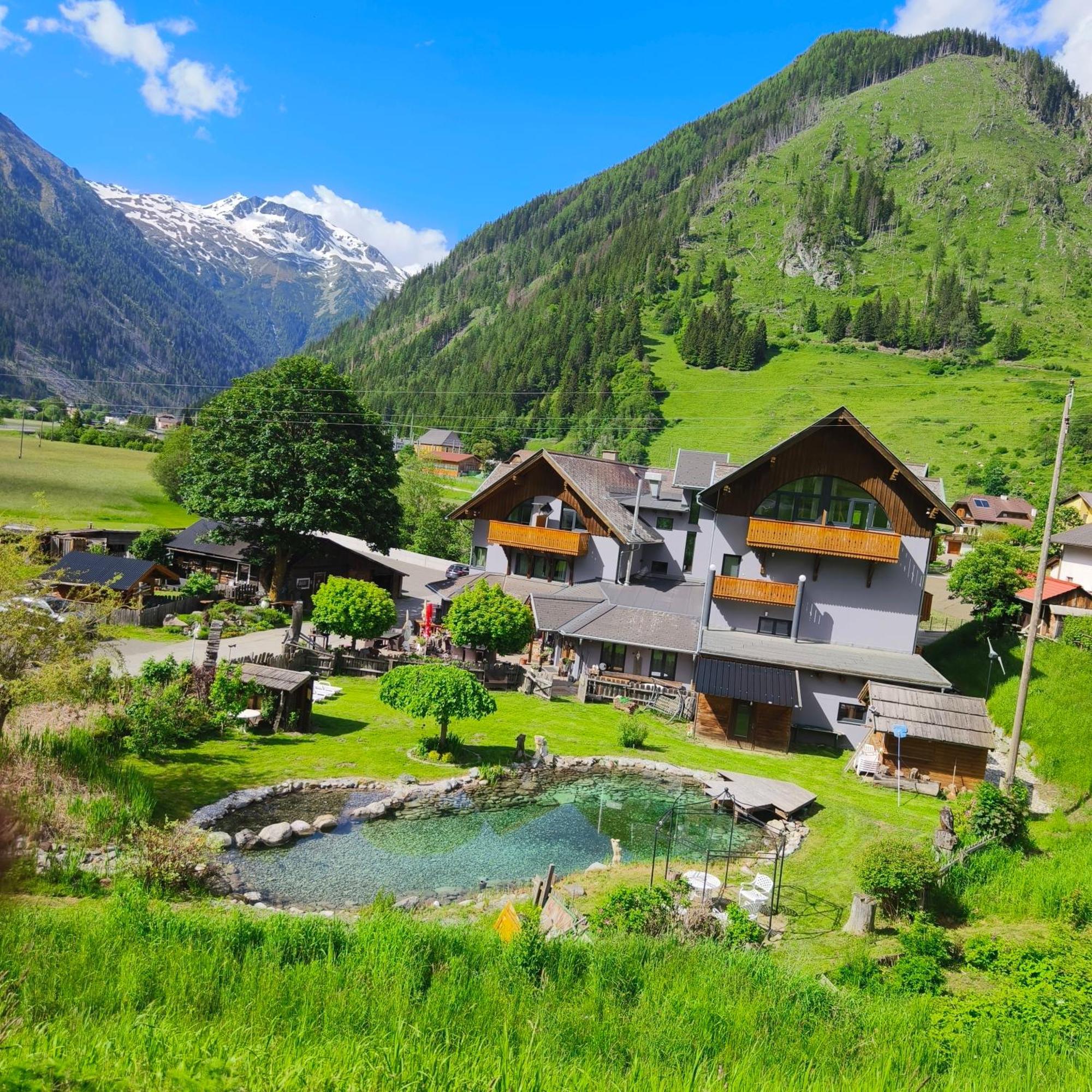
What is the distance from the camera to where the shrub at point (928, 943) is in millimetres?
12867

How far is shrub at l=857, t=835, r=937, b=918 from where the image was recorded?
15.0m

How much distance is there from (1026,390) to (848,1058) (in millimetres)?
155633

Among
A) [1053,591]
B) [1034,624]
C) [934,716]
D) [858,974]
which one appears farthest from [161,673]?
[1053,591]

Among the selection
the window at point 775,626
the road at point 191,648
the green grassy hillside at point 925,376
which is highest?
the green grassy hillside at point 925,376

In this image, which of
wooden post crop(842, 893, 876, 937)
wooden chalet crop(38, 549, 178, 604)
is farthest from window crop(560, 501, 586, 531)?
wooden post crop(842, 893, 876, 937)

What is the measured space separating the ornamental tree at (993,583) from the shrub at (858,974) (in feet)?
92.3

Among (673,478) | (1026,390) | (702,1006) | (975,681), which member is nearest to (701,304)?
(1026,390)

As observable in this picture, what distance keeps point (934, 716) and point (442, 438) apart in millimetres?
143805

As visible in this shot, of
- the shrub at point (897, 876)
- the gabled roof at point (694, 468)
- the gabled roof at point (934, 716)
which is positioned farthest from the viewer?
the gabled roof at point (694, 468)

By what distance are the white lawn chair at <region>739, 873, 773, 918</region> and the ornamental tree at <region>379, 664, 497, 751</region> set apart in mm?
10095

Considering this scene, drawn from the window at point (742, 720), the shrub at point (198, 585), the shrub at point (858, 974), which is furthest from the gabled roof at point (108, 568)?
the shrub at point (858, 974)

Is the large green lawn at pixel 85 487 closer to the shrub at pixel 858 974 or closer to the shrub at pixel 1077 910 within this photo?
the shrub at pixel 858 974

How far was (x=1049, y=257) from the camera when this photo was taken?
7392 inches

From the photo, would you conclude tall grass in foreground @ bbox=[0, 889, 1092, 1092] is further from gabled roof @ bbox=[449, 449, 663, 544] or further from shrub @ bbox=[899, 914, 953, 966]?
gabled roof @ bbox=[449, 449, 663, 544]
